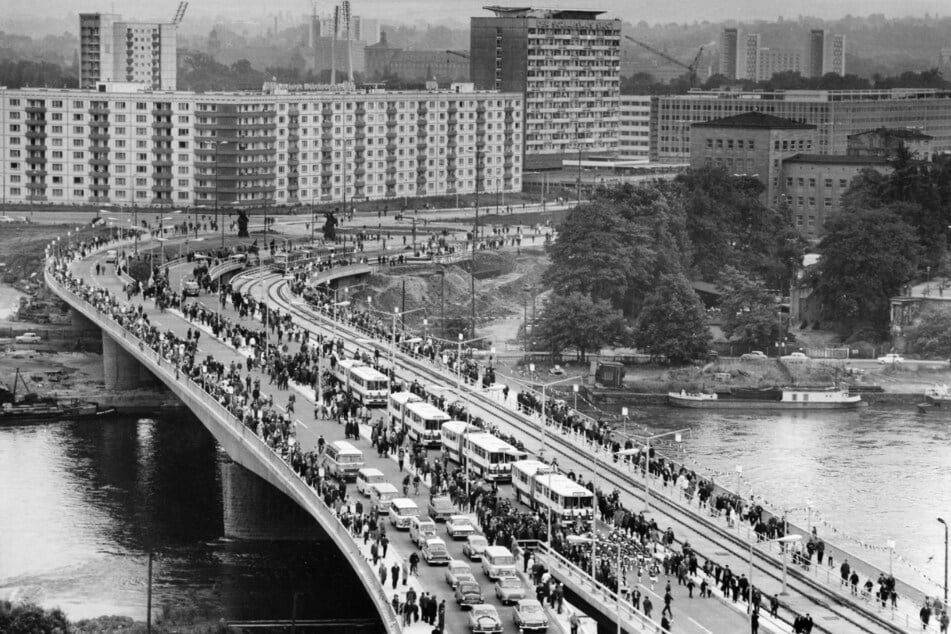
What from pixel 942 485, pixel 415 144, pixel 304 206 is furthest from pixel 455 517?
pixel 415 144

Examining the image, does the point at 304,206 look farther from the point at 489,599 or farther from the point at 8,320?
the point at 489,599

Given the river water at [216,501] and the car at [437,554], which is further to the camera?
the river water at [216,501]

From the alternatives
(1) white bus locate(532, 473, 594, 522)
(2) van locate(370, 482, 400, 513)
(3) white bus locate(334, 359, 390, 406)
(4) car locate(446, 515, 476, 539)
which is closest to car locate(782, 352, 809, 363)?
(3) white bus locate(334, 359, 390, 406)

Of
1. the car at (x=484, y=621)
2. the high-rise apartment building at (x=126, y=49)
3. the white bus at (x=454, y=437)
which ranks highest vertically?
the high-rise apartment building at (x=126, y=49)

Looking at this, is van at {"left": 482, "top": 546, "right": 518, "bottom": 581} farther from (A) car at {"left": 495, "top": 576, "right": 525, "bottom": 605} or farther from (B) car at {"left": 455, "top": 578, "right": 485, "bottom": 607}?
(B) car at {"left": 455, "top": 578, "right": 485, "bottom": 607}

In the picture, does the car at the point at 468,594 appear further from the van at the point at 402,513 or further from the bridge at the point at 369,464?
the van at the point at 402,513

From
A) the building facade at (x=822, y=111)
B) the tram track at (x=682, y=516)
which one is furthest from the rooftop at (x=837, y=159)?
the tram track at (x=682, y=516)
